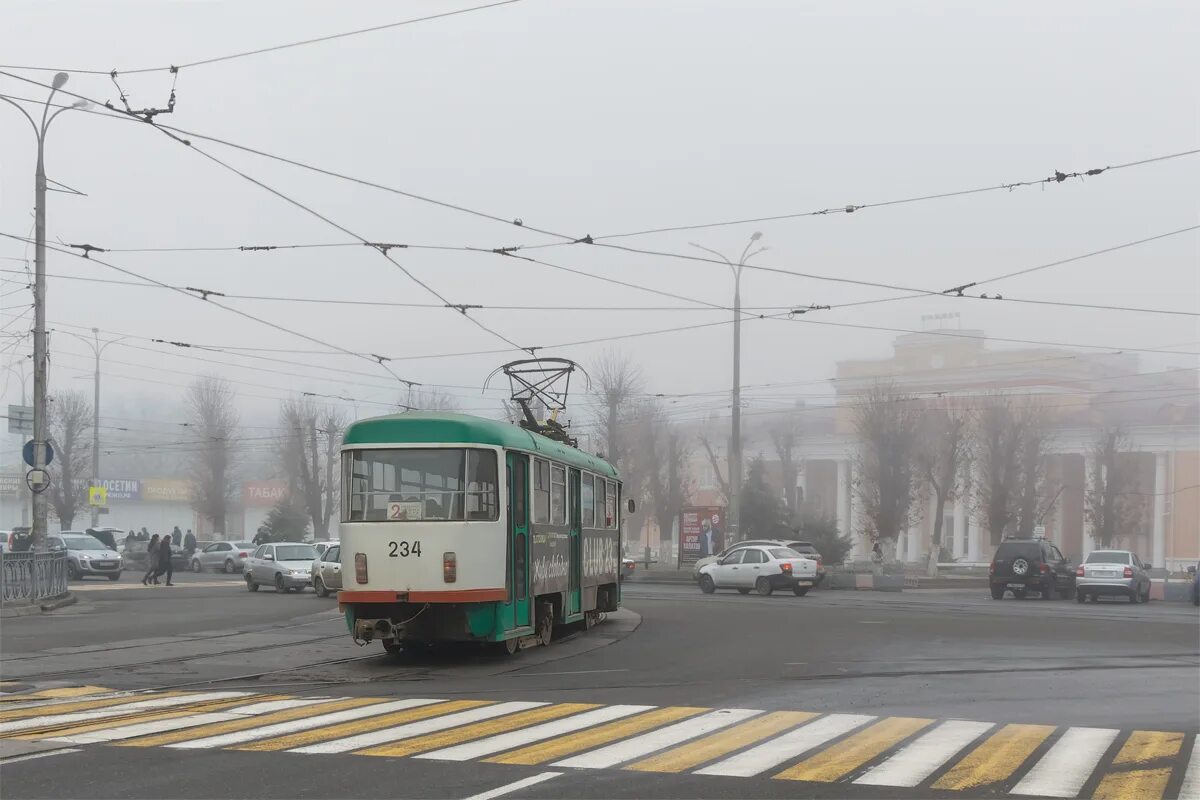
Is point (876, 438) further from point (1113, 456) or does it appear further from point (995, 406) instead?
point (1113, 456)

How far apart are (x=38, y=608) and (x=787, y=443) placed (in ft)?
224

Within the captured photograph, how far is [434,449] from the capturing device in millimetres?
16750

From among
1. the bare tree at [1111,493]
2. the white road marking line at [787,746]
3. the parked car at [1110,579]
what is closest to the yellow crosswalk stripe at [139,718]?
the white road marking line at [787,746]

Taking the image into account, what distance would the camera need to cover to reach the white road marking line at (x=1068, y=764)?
8477 millimetres

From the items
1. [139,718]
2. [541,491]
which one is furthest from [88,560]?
[139,718]

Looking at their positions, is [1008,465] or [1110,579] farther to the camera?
[1008,465]

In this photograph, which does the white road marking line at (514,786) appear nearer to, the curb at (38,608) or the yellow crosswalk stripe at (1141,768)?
the yellow crosswalk stripe at (1141,768)

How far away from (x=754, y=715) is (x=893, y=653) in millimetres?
7590

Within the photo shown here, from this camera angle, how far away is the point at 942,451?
230 ft

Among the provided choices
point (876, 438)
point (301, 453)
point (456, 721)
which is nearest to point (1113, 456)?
point (876, 438)

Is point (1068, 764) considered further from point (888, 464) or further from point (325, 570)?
point (888, 464)

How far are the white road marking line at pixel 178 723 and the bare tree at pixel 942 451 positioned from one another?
54.3 metres

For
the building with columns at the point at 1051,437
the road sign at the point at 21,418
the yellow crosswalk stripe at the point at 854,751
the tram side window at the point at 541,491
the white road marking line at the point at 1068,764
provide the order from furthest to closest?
the building with columns at the point at 1051,437 → the road sign at the point at 21,418 → the tram side window at the point at 541,491 → the yellow crosswalk stripe at the point at 854,751 → the white road marking line at the point at 1068,764

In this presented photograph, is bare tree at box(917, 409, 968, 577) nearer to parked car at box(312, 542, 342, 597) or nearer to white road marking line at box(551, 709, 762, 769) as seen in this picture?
parked car at box(312, 542, 342, 597)
